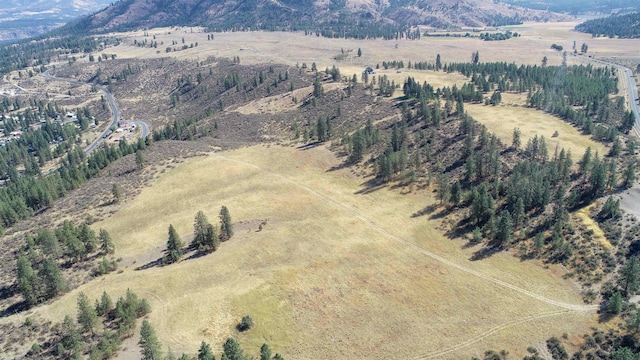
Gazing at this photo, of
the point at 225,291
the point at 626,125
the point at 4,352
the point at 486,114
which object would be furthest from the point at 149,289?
the point at 626,125

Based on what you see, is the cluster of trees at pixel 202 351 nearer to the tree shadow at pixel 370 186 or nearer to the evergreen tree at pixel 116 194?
the evergreen tree at pixel 116 194

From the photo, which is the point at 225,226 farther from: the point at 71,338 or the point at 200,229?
the point at 71,338

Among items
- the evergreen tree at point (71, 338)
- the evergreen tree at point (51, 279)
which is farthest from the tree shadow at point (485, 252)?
the evergreen tree at point (51, 279)

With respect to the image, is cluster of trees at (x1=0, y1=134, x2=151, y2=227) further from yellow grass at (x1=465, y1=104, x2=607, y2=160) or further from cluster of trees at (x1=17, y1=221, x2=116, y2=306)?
yellow grass at (x1=465, y1=104, x2=607, y2=160)

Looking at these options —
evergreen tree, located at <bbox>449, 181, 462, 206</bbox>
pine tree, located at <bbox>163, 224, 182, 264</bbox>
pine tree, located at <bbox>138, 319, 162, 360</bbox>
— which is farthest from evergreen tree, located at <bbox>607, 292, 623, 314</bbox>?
pine tree, located at <bbox>163, 224, 182, 264</bbox>

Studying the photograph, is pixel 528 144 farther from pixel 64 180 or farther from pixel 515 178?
pixel 64 180

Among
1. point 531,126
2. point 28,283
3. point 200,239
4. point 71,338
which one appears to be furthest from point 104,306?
point 531,126
